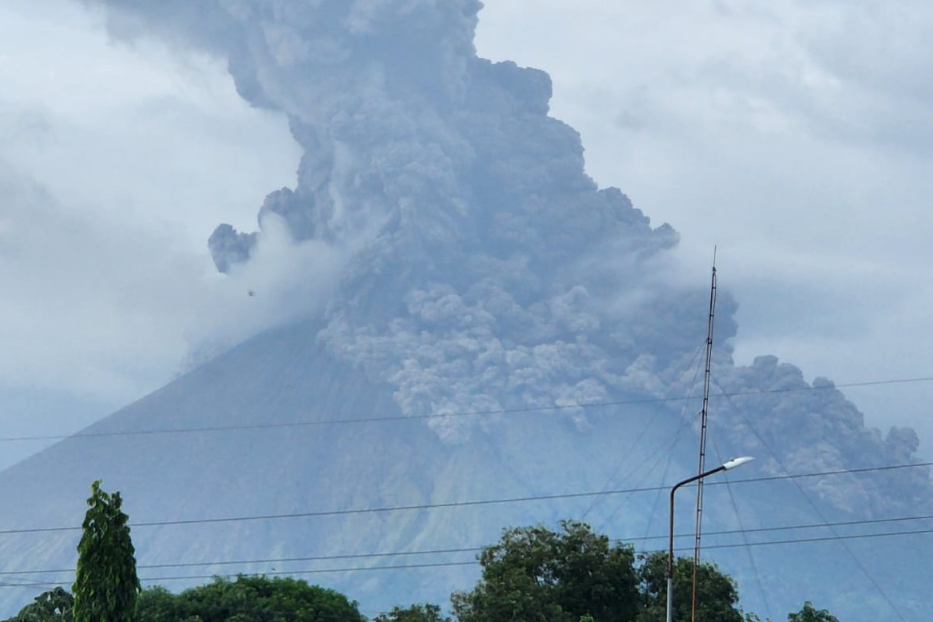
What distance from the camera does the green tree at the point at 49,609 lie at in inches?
2329

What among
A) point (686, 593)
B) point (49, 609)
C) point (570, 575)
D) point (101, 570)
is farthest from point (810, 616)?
point (101, 570)

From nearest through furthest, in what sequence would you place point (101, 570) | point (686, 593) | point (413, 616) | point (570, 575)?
point (101, 570) → point (413, 616) → point (686, 593) → point (570, 575)

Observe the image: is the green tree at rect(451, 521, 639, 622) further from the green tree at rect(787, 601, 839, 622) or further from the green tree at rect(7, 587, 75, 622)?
the green tree at rect(7, 587, 75, 622)

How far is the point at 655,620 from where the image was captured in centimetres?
7581

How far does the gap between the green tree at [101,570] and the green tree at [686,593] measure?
3463 cm

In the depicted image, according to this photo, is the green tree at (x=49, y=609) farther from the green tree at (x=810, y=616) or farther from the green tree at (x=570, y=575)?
the green tree at (x=810, y=616)

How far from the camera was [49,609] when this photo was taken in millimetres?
60906

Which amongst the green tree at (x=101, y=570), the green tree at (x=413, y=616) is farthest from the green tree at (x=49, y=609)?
the green tree at (x=413, y=616)

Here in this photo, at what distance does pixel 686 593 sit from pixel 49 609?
3368cm

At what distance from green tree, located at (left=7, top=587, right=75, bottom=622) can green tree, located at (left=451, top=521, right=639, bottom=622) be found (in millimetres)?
23133

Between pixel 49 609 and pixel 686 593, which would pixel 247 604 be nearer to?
pixel 49 609

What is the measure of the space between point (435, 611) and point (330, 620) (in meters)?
7.32

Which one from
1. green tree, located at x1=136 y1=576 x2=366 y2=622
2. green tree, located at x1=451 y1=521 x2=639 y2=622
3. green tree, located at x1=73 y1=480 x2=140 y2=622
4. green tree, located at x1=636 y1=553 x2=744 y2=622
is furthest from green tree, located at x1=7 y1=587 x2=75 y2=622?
green tree, located at x1=636 y1=553 x2=744 y2=622

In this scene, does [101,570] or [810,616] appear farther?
[810,616]
